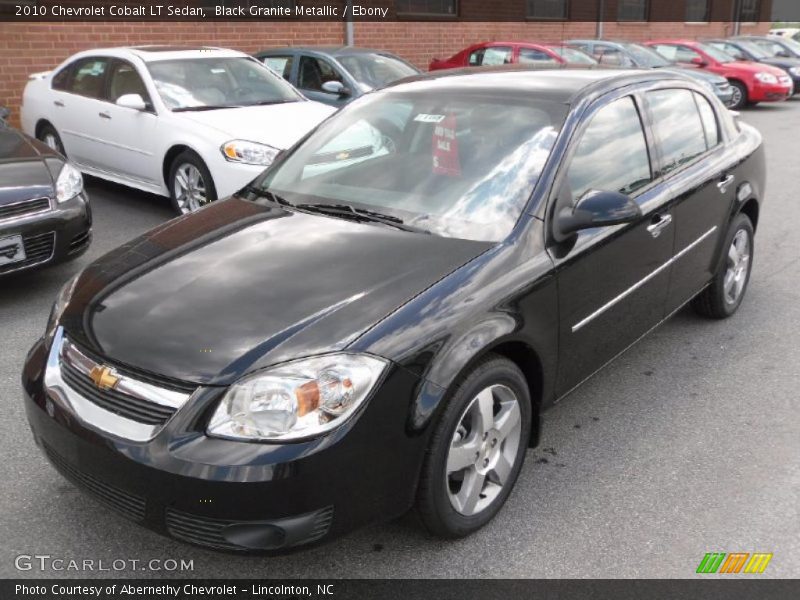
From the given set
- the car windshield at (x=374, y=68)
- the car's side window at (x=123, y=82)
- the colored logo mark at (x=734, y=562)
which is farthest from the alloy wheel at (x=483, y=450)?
the car windshield at (x=374, y=68)

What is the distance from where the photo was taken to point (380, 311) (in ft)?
8.24

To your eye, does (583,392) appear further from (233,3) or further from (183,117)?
(233,3)

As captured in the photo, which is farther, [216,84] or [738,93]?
[738,93]

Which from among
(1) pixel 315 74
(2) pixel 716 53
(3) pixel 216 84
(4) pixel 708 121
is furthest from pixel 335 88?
(2) pixel 716 53

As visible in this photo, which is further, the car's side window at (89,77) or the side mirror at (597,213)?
the car's side window at (89,77)

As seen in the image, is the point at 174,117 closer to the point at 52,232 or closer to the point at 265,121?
the point at 265,121

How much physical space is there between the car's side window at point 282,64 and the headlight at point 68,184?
516cm

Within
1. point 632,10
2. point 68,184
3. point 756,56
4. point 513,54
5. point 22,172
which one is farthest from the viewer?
point 632,10

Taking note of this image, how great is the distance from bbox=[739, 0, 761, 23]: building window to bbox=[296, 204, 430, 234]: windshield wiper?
31.2 meters

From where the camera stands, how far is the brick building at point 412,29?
11.1 meters

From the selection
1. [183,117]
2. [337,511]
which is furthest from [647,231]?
[183,117]

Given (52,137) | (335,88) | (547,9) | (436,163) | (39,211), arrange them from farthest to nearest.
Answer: (547,9) < (335,88) < (52,137) < (39,211) < (436,163)

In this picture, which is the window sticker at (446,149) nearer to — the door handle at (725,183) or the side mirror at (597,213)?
the side mirror at (597,213)

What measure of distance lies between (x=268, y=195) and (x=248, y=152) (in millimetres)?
3013
